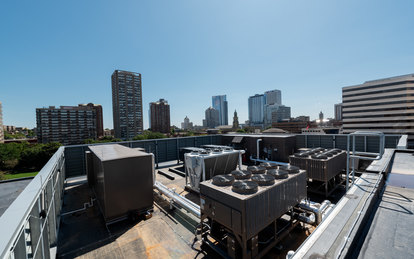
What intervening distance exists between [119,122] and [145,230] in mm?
98794

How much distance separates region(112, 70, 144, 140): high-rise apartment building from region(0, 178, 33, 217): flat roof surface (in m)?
92.9

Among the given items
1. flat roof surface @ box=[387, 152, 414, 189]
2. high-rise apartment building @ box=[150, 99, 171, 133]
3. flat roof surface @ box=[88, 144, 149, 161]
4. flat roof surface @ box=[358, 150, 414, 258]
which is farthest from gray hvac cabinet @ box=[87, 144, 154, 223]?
high-rise apartment building @ box=[150, 99, 171, 133]

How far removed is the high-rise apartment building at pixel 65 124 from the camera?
278 ft

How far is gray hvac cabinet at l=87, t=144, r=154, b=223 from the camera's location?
9086 millimetres

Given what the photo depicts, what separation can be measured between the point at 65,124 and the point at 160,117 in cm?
5907

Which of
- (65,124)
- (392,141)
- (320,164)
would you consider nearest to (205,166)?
(320,164)

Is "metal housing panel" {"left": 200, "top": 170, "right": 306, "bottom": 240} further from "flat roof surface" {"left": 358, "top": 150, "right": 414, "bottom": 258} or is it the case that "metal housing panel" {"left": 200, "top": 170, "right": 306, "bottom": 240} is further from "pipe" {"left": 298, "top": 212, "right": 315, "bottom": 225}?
"flat roof surface" {"left": 358, "top": 150, "right": 414, "bottom": 258}

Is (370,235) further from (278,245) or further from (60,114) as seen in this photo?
(60,114)

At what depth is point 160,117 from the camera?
13525 cm

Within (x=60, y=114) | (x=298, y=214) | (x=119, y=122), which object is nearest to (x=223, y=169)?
(x=298, y=214)

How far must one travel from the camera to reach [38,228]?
4480 mm

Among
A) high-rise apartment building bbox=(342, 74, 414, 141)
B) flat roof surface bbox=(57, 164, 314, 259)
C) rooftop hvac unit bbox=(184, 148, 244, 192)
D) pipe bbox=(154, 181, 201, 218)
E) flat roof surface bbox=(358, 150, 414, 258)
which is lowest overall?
flat roof surface bbox=(57, 164, 314, 259)

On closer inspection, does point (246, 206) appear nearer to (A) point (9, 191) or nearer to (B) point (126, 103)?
(A) point (9, 191)

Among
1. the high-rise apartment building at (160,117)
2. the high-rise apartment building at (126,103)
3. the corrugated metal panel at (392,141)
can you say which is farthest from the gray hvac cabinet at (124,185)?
the high-rise apartment building at (160,117)
